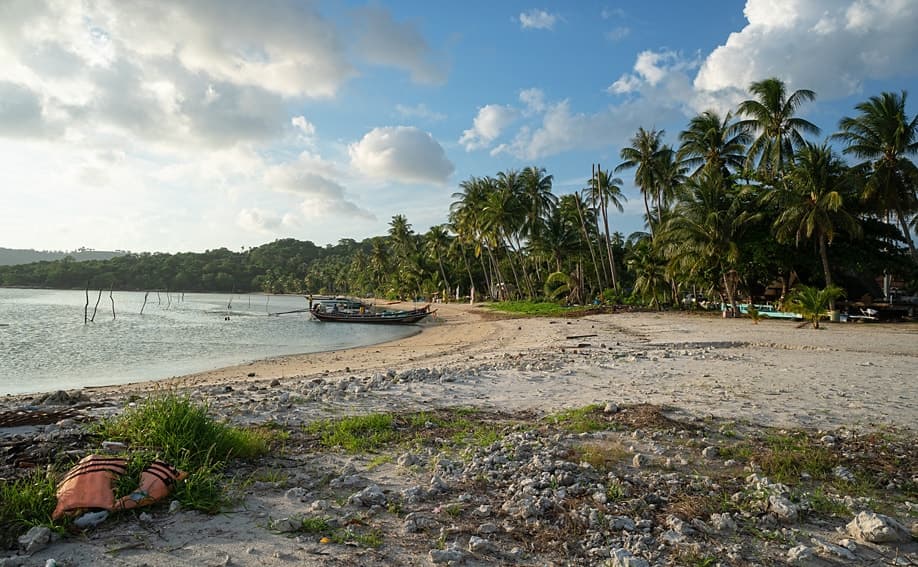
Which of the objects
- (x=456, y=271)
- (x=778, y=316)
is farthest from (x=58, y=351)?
(x=456, y=271)

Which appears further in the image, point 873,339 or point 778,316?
point 778,316

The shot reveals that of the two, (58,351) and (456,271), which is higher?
(456,271)

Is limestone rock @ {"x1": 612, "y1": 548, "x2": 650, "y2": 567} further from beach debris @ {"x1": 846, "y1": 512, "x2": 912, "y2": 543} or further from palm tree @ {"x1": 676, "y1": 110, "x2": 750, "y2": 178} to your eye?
palm tree @ {"x1": 676, "y1": 110, "x2": 750, "y2": 178}

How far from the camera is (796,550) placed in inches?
125

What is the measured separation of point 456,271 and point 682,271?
44488 mm

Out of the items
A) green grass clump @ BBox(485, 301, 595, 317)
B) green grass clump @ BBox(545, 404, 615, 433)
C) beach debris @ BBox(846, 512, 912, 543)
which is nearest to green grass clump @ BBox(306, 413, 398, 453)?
green grass clump @ BBox(545, 404, 615, 433)

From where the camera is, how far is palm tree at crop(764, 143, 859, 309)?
2453cm

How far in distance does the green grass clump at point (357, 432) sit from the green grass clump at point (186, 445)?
0.74m

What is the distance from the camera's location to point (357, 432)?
19.7ft

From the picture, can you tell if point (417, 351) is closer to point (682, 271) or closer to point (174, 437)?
point (174, 437)

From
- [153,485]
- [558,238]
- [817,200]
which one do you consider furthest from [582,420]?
[558,238]

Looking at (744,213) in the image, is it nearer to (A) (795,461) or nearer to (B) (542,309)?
(B) (542,309)

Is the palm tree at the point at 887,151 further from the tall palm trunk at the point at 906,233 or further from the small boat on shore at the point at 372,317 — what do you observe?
the small boat on shore at the point at 372,317

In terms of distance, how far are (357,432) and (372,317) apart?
37.9 m
